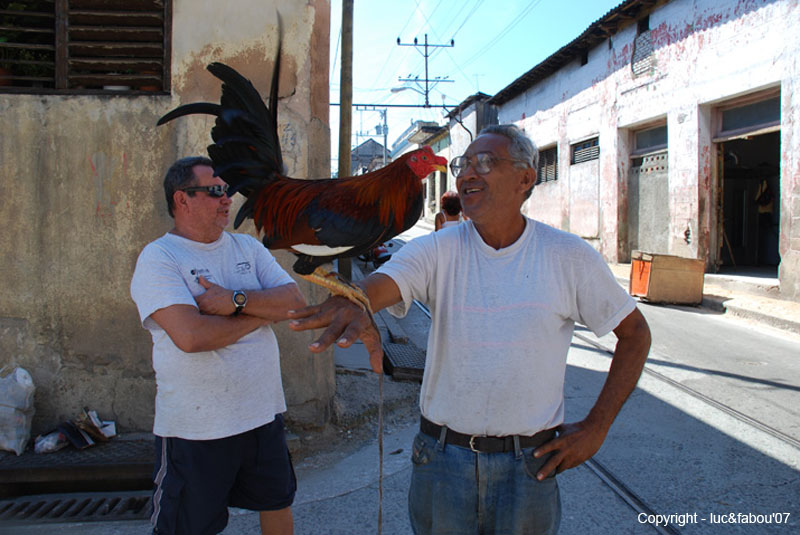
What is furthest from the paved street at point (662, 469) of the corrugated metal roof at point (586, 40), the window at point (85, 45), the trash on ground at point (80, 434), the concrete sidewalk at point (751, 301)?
the corrugated metal roof at point (586, 40)

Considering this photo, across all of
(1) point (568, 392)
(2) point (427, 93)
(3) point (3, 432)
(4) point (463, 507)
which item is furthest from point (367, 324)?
(2) point (427, 93)

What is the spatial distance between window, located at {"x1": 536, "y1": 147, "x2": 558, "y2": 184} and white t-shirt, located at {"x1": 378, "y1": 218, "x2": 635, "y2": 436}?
709 inches

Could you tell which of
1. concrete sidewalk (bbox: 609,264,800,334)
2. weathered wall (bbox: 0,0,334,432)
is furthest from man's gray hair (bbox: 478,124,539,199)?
concrete sidewalk (bbox: 609,264,800,334)

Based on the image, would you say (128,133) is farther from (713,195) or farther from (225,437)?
(713,195)

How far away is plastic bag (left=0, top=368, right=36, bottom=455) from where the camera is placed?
3.69 m

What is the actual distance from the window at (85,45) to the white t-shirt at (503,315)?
322 cm

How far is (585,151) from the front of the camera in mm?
16641

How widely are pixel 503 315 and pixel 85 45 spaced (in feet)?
13.3

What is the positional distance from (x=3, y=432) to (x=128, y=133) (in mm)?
2284

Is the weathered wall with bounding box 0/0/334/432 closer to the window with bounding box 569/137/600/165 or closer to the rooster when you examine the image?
the rooster

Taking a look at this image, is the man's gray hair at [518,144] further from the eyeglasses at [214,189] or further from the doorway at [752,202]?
the doorway at [752,202]

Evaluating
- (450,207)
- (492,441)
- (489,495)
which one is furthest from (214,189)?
(450,207)

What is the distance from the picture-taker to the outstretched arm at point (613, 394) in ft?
5.83

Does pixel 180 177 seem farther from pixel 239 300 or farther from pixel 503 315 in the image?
pixel 503 315
